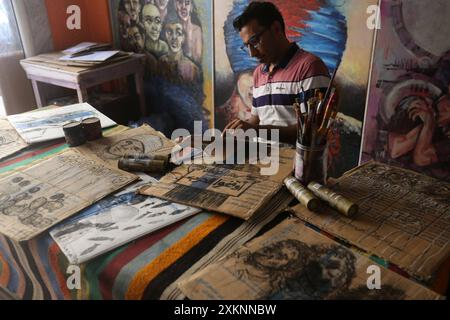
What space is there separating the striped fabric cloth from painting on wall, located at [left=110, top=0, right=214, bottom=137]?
2025mm

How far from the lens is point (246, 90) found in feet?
8.84

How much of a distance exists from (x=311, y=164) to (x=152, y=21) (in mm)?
2411

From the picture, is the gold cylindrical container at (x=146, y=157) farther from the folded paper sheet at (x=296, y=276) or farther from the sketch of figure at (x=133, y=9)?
the sketch of figure at (x=133, y=9)

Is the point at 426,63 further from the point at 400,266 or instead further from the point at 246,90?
the point at 400,266

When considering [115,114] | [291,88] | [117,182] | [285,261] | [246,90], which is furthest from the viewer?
[115,114]

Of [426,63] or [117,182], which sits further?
[426,63]

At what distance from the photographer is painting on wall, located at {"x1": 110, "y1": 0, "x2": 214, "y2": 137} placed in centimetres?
280

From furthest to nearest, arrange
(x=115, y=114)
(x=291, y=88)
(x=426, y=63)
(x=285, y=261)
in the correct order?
(x=115, y=114), (x=426, y=63), (x=291, y=88), (x=285, y=261)

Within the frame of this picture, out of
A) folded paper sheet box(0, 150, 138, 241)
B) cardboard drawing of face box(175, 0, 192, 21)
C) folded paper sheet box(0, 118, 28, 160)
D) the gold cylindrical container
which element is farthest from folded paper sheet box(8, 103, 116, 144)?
cardboard drawing of face box(175, 0, 192, 21)

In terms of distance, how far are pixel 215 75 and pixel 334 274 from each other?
226cm

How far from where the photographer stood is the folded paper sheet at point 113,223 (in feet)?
2.83

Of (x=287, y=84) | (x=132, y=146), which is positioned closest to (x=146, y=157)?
(x=132, y=146)

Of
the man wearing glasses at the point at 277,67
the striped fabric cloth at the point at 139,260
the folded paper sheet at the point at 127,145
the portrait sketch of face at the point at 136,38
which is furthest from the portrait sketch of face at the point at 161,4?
the striped fabric cloth at the point at 139,260
